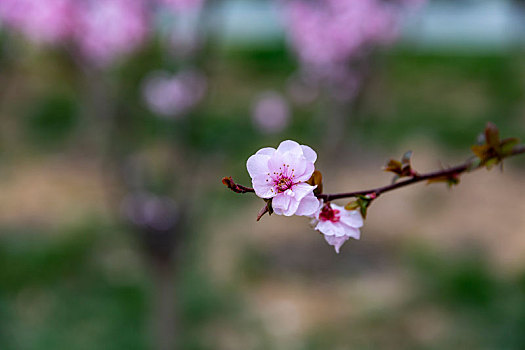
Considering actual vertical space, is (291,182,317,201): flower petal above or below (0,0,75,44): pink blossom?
below

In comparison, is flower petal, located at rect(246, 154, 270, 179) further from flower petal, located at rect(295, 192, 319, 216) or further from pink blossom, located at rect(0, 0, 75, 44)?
pink blossom, located at rect(0, 0, 75, 44)

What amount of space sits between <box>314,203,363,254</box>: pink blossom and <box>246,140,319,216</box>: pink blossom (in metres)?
0.05

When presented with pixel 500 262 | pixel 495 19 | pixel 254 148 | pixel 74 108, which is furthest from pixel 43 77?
pixel 495 19

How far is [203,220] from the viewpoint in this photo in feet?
11.3

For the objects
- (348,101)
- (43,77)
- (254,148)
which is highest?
(43,77)

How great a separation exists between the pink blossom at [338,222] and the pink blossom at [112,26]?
2169 millimetres

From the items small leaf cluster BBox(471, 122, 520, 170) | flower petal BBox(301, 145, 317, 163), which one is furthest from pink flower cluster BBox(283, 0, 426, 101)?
flower petal BBox(301, 145, 317, 163)

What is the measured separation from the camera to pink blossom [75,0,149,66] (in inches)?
100

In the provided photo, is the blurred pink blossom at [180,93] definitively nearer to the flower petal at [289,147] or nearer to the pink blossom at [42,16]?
the pink blossom at [42,16]

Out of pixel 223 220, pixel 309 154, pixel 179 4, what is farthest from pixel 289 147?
pixel 223 220

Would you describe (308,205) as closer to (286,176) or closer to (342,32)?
(286,176)

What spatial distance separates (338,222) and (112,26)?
2242 mm

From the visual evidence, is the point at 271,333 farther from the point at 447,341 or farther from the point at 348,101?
the point at 348,101

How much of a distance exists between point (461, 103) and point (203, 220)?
9.68 ft
